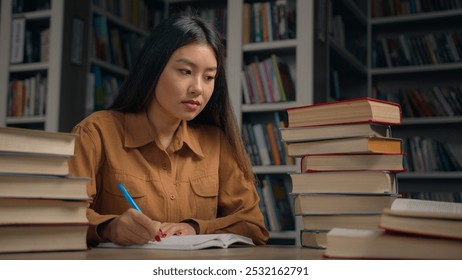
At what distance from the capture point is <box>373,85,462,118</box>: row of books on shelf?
163 inches

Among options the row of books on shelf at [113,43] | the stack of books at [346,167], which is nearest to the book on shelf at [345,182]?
the stack of books at [346,167]

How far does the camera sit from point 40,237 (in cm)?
92

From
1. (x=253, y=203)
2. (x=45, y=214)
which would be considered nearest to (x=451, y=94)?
(x=253, y=203)

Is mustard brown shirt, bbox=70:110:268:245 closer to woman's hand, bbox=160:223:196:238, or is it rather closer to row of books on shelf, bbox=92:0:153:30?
woman's hand, bbox=160:223:196:238

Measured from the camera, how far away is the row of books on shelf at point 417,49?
4.19 meters

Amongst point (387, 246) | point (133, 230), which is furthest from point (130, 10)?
point (387, 246)

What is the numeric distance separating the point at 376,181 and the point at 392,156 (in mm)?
65

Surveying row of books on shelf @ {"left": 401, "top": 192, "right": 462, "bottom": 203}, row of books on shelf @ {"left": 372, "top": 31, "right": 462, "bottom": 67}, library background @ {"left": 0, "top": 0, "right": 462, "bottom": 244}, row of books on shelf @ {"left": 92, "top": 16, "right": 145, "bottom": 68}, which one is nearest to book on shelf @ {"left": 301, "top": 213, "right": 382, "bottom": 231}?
library background @ {"left": 0, "top": 0, "right": 462, "bottom": 244}

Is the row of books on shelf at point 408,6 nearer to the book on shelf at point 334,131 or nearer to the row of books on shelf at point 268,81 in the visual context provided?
the row of books on shelf at point 268,81

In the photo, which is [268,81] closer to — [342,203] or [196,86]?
[196,86]

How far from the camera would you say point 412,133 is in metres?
4.47

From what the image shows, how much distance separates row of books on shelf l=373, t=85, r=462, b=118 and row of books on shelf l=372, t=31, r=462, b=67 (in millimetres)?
199

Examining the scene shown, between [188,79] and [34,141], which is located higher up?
[188,79]

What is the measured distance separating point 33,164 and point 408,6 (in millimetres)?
3928
